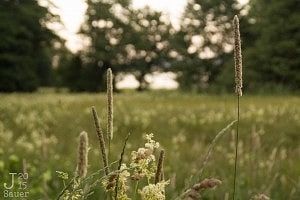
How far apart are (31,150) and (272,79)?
1517 inches

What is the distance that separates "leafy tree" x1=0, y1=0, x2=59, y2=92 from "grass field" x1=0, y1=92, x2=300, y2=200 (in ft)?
121

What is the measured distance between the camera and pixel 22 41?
5725cm

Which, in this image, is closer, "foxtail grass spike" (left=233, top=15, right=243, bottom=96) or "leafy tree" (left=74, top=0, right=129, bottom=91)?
"foxtail grass spike" (left=233, top=15, right=243, bottom=96)

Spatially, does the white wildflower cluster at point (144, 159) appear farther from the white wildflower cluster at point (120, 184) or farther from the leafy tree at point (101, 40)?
the leafy tree at point (101, 40)

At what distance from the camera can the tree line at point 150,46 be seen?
152 ft

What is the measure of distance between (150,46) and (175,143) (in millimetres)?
67071

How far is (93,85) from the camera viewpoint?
236ft

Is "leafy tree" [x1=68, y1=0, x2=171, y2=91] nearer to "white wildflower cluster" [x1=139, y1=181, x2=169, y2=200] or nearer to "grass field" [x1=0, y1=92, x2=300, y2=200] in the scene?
"grass field" [x1=0, y1=92, x2=300, y2=200]

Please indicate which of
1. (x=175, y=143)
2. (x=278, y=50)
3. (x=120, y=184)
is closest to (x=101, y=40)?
(x=278, y=50)

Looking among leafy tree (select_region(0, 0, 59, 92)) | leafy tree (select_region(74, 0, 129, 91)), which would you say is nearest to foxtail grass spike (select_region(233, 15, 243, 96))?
leafy tree (select_region(0, 0, 59, 92))

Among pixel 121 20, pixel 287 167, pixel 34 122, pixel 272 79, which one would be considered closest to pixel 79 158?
pixel 287 167

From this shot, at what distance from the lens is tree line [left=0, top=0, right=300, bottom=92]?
4638 cm

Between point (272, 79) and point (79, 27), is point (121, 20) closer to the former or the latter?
point (79, 27)

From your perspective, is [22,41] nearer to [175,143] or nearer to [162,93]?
[162,93]
